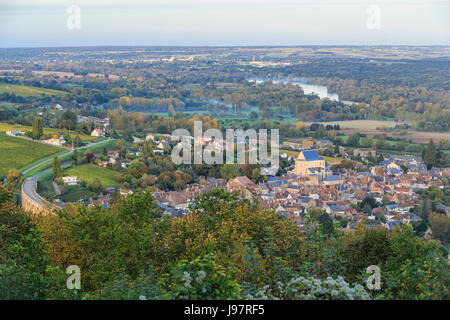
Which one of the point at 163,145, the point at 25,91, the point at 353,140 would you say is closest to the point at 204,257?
the point at 163,145

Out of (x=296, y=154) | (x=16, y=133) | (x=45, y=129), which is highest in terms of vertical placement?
(x=16, y=133)

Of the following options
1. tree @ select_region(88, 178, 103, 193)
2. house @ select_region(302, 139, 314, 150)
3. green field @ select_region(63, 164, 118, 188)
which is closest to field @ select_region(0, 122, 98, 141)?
green field @ select_region(63, 164, 118, 188)

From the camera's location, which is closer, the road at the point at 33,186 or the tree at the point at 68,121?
the road at the point at 33,186

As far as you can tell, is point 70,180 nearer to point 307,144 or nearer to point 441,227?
point 441,227

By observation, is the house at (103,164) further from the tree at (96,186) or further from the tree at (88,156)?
the tree at (96,186)

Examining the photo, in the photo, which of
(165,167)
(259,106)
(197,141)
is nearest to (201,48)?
(259,106)

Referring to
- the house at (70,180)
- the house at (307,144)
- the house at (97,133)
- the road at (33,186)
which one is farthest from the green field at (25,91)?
the house at (70,180)
